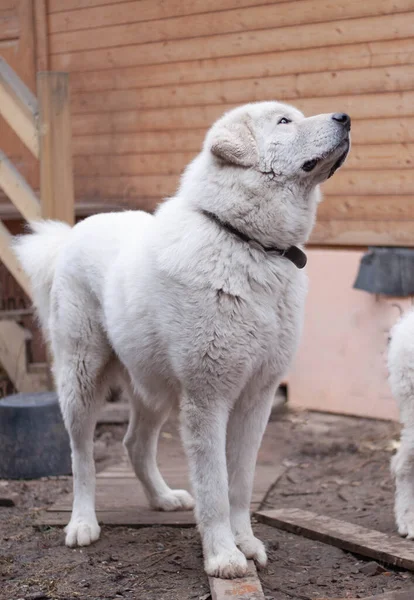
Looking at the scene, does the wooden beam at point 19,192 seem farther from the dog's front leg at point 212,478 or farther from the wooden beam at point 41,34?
the wooden beam at point 41,34

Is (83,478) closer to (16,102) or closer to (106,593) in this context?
(106,593)

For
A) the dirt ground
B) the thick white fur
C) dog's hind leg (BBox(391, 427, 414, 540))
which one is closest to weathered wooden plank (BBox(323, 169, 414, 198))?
the dirt ground

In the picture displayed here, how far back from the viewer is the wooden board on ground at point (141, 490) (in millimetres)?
4320

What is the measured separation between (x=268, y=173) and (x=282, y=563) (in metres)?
1.65

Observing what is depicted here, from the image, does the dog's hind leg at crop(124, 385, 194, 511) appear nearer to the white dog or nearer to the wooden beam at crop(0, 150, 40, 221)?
the white dog

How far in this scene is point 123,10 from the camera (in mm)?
8211

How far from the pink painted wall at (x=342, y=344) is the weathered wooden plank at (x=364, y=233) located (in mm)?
106

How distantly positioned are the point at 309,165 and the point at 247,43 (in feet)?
14.5

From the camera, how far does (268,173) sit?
10.8ft

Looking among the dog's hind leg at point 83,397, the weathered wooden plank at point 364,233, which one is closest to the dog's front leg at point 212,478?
the dog's hind leg at point 83,397

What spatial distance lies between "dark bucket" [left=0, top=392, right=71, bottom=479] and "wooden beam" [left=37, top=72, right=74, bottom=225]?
1.23 m

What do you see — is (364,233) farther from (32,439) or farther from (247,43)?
(32,439)

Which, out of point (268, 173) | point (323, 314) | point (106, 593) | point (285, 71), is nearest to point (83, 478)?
point (106, 593)

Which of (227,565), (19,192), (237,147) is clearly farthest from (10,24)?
(227,565)
